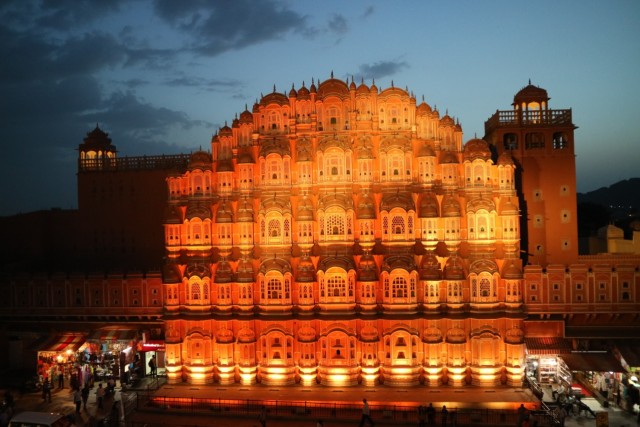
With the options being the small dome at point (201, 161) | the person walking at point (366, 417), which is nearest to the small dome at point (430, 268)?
the person walking at point (366, 417)

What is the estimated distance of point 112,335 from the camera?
3581cm

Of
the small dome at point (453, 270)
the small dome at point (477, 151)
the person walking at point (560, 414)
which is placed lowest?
the person walking at point (560, 414)

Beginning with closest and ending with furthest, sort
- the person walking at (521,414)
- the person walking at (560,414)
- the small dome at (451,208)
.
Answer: the person walking at (521,414) → the person walking at (560,414) → the small dome at (451,208)

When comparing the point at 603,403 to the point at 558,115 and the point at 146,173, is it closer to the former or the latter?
the point at 558,115

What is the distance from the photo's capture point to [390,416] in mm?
28203

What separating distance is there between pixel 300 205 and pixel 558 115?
17.7 m

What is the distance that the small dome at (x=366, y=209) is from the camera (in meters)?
32.1

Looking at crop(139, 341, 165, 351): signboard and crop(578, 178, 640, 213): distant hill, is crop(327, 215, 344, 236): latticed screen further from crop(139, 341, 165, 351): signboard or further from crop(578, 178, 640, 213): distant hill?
crop(578, 178, 640, 213): distant hill

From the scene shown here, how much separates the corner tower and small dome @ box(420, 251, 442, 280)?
8272mm

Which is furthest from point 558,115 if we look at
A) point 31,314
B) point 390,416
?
point 31,314

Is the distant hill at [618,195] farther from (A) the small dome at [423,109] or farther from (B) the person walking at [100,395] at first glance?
(B) the person walking at [100,395]

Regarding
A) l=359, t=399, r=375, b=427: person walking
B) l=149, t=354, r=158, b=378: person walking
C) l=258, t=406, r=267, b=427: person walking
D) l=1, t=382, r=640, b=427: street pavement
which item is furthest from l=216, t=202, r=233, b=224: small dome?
l=359, t=399, r=375, b=427: person walking

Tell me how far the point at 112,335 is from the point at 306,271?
1278cm

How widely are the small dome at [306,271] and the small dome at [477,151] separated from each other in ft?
34.1
